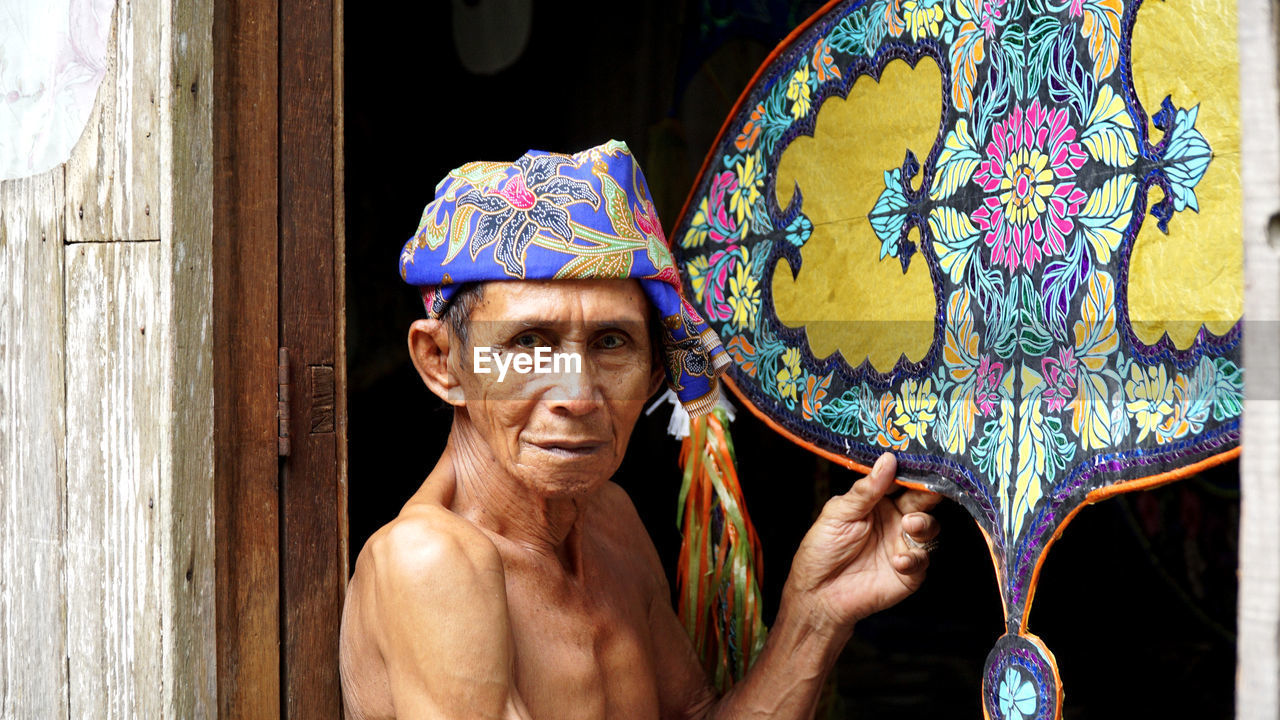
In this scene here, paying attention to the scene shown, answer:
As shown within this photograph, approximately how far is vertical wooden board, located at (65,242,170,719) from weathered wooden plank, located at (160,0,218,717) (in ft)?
0.07

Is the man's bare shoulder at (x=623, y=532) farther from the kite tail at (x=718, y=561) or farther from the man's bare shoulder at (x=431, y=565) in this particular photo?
the man's bare shoulder at (x=431, y=565)

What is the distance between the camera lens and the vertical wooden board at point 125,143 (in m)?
1.75

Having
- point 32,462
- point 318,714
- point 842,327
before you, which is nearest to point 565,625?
point 318,714

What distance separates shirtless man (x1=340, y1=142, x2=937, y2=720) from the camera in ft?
5.33

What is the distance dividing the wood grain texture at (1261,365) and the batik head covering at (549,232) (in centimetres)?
93

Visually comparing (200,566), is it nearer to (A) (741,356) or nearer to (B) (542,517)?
(B) (542,517)

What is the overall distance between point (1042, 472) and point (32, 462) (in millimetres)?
1504

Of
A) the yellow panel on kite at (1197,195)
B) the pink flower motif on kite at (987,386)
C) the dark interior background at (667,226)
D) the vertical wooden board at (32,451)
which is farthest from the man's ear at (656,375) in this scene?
the dark interior background at (667,226)

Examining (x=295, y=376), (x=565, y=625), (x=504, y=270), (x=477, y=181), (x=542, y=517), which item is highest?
(x=477, y=181)

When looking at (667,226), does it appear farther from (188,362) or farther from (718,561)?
(188,362)

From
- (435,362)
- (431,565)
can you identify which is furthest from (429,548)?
(435,362)

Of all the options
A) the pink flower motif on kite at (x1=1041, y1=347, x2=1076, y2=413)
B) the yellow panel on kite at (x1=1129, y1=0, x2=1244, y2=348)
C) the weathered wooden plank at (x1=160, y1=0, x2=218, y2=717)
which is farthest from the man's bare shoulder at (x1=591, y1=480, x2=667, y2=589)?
the yellow panel on kite at (x1=1129, y1=0, x2=1244, y2=348)

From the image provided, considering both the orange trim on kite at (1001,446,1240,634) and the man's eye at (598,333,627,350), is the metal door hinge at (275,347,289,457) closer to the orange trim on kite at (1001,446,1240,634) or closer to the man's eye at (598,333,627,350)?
the man's eye at (598,333,627,350)

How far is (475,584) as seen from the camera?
5.34 ft
